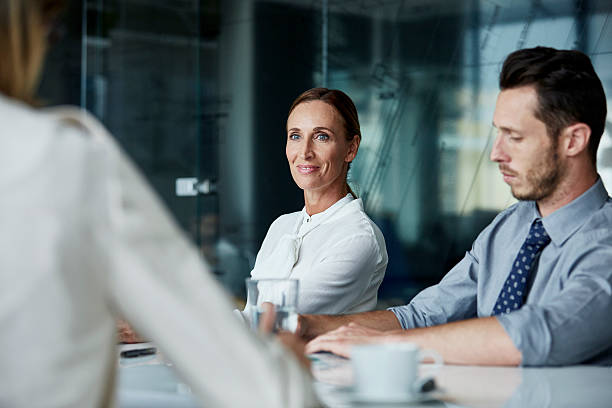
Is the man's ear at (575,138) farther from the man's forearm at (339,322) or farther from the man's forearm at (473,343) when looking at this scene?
the man's forearm at (339,322)

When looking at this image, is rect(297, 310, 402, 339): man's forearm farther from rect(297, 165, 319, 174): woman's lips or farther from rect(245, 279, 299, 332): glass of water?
rect(297, 165, 319, 174): woman's lips

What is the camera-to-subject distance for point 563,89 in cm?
190

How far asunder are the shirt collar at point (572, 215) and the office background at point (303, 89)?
2376 mm

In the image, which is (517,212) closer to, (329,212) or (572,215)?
(572,215)

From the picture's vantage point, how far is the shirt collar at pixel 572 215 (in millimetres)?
1834

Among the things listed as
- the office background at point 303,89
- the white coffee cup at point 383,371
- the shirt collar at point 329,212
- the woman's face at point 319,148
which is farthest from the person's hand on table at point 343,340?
the office background at point 303,89

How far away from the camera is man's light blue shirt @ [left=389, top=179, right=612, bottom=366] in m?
1.62

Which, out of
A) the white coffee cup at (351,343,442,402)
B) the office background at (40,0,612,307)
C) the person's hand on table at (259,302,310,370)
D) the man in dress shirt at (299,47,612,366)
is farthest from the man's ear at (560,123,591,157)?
the office background at (40,0,612,307)

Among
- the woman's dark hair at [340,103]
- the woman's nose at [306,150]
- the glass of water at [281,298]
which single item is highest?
the woman's dark hair at [340,103]

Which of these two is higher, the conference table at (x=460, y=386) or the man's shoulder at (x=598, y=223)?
the man's shoulder at (x=598, y=223)

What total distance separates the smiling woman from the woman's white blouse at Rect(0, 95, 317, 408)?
140cm

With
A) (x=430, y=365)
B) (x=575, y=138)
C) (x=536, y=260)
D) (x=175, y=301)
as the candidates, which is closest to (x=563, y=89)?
(x=575, y=138)

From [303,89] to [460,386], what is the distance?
3969 mm

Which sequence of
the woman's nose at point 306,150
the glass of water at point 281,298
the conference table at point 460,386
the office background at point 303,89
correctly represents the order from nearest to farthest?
the conference table at point 460,386, the glass of water at point 281,298, the woman's nose at point 306,150, the office background at point 303,89
